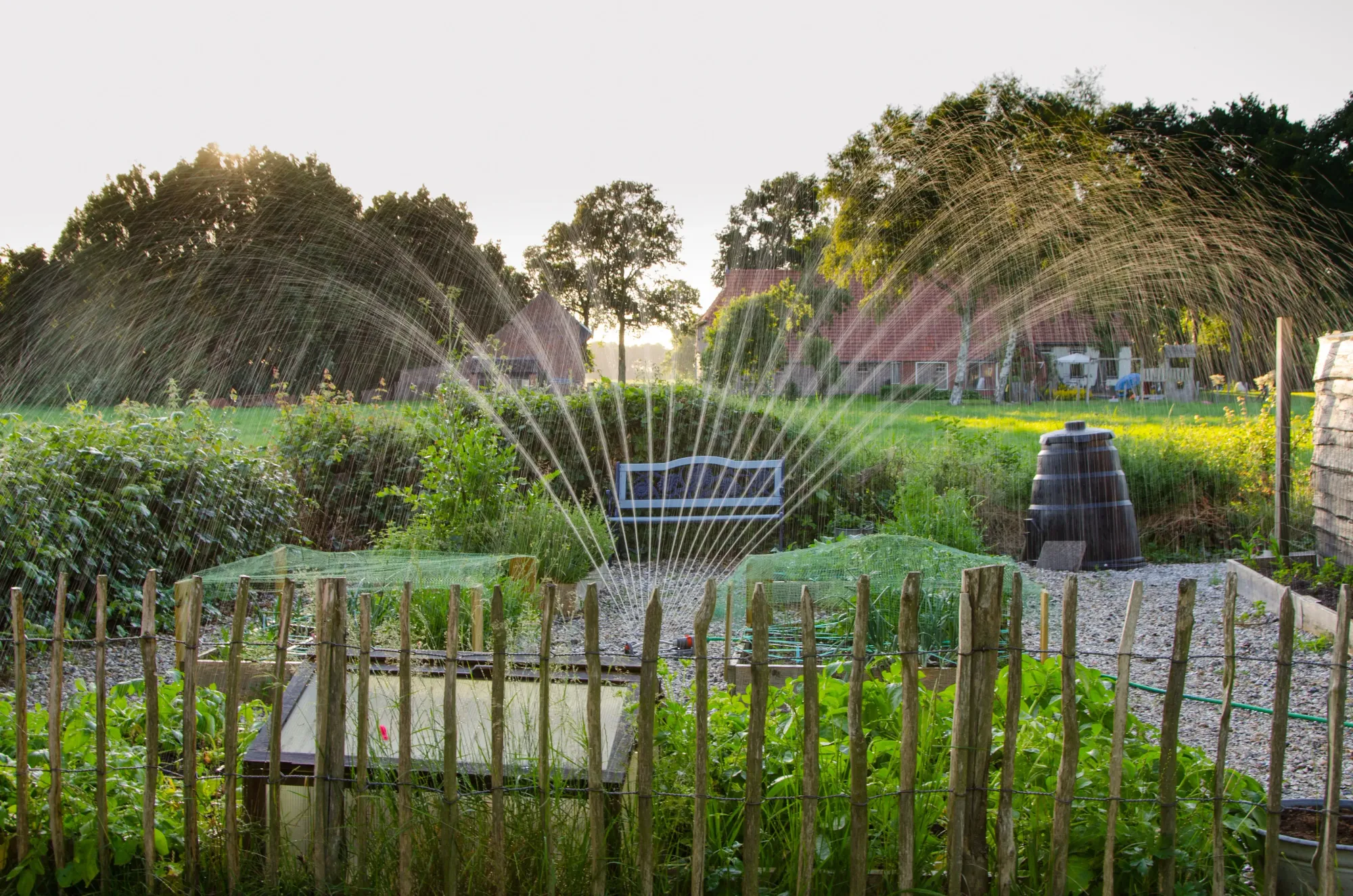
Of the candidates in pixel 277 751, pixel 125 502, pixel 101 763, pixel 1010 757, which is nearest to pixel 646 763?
pixel 1010 757

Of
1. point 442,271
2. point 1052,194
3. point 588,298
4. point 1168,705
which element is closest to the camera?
point 1168,705

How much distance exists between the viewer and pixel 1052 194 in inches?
731

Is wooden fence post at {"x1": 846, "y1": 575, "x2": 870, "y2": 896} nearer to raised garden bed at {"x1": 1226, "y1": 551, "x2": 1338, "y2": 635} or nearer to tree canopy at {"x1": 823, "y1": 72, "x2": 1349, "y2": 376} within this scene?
raised garden bed at {"x1": 1226, "y1": 551, "x2": 1338, "y2": 635}

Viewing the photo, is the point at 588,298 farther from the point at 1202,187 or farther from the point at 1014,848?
the point at 1014,848

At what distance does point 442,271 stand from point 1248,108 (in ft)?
82.5

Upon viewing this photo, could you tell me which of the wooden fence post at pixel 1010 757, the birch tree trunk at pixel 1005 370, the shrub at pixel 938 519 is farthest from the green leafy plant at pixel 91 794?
the birch tree trunk at pixel 1005 370

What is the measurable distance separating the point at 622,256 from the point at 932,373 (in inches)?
455

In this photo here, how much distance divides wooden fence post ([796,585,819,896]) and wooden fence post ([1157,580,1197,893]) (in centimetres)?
84

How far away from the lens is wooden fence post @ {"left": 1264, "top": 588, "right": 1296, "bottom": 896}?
7.24ft

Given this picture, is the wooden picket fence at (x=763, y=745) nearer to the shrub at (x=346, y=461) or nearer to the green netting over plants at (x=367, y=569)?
the green netting over plants at (x=367, y=569)

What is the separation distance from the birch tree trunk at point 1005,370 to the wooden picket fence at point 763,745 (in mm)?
26091

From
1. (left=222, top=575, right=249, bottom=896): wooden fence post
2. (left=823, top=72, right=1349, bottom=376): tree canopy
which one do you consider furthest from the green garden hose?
(left=823, top=72, right=1349, bottom=376): tree canopy

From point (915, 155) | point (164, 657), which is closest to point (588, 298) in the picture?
point (915, 155)

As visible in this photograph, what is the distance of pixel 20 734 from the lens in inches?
102
